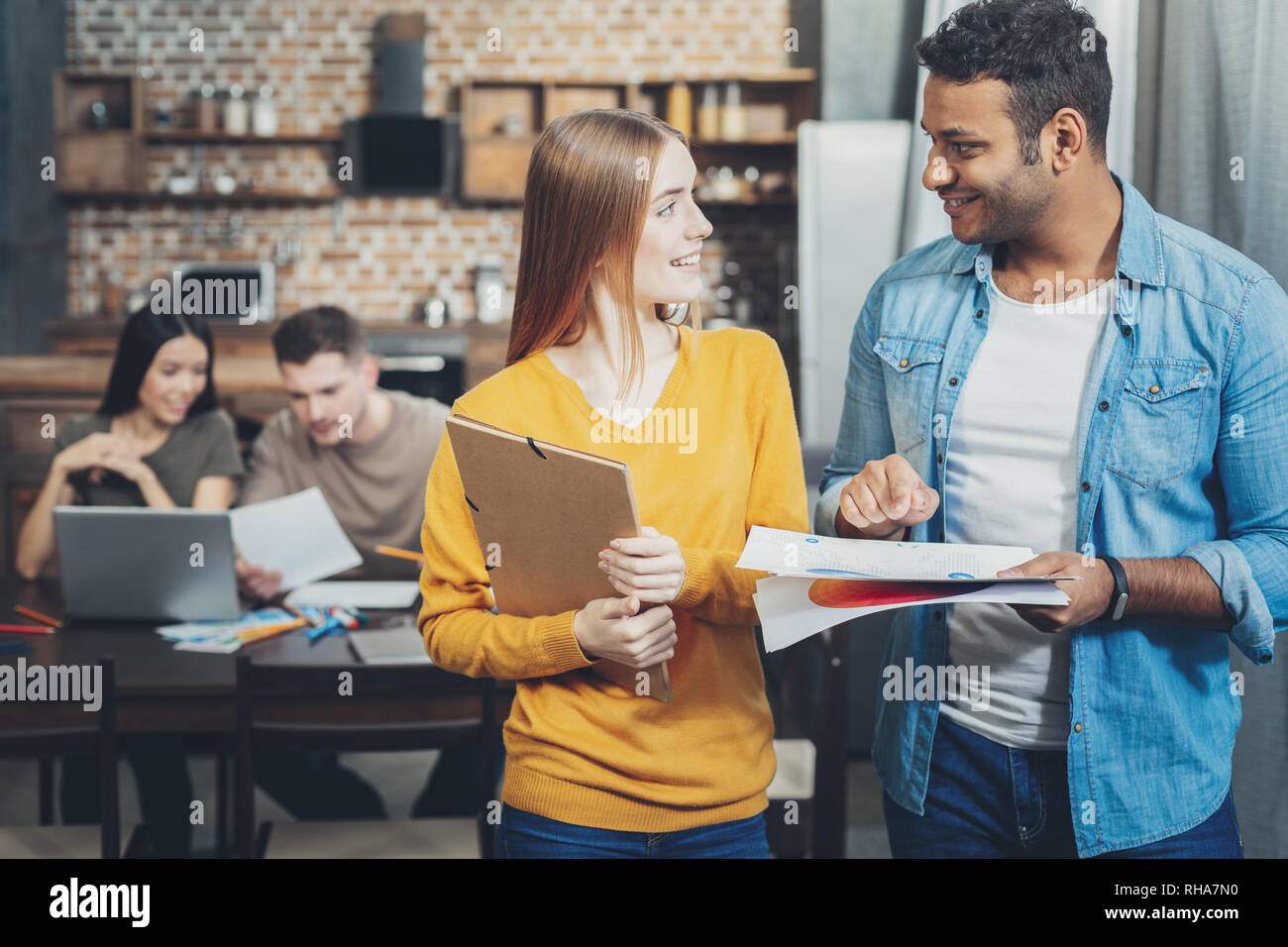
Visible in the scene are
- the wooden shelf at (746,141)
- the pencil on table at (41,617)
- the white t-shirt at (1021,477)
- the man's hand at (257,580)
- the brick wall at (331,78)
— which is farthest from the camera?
the brick wall at (331,78)

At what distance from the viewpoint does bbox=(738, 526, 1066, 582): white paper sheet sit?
39.2 inches

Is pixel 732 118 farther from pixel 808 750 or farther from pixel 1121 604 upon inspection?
pixel 1121 604

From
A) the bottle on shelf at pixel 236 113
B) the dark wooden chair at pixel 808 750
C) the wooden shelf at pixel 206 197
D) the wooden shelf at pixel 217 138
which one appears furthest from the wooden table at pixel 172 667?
the bottle on shelf at pixel 236 113

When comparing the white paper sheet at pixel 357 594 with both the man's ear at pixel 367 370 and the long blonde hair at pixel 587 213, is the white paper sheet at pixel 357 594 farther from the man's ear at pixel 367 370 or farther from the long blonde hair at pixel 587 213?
the long blonde hair at pixel 587 213

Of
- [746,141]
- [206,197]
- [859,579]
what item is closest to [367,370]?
[859,579]

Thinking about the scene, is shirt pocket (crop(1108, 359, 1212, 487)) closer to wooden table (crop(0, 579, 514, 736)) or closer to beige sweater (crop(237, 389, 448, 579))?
wooden table (crop(0, 579, 514, 736))

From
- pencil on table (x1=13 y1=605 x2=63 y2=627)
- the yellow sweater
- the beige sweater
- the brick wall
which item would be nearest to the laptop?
pencil on table (x1=13 y1=605 x2=63 y2=627)

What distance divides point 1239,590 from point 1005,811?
0.34m

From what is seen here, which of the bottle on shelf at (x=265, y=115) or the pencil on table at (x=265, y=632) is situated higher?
the bottle on shelf at (x=265, y=115)

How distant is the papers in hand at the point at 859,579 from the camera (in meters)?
0.98

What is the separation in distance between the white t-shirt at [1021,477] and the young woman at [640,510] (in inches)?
8.1

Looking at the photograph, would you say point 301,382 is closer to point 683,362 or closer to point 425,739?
point 425,739

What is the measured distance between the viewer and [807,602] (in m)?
1.07
